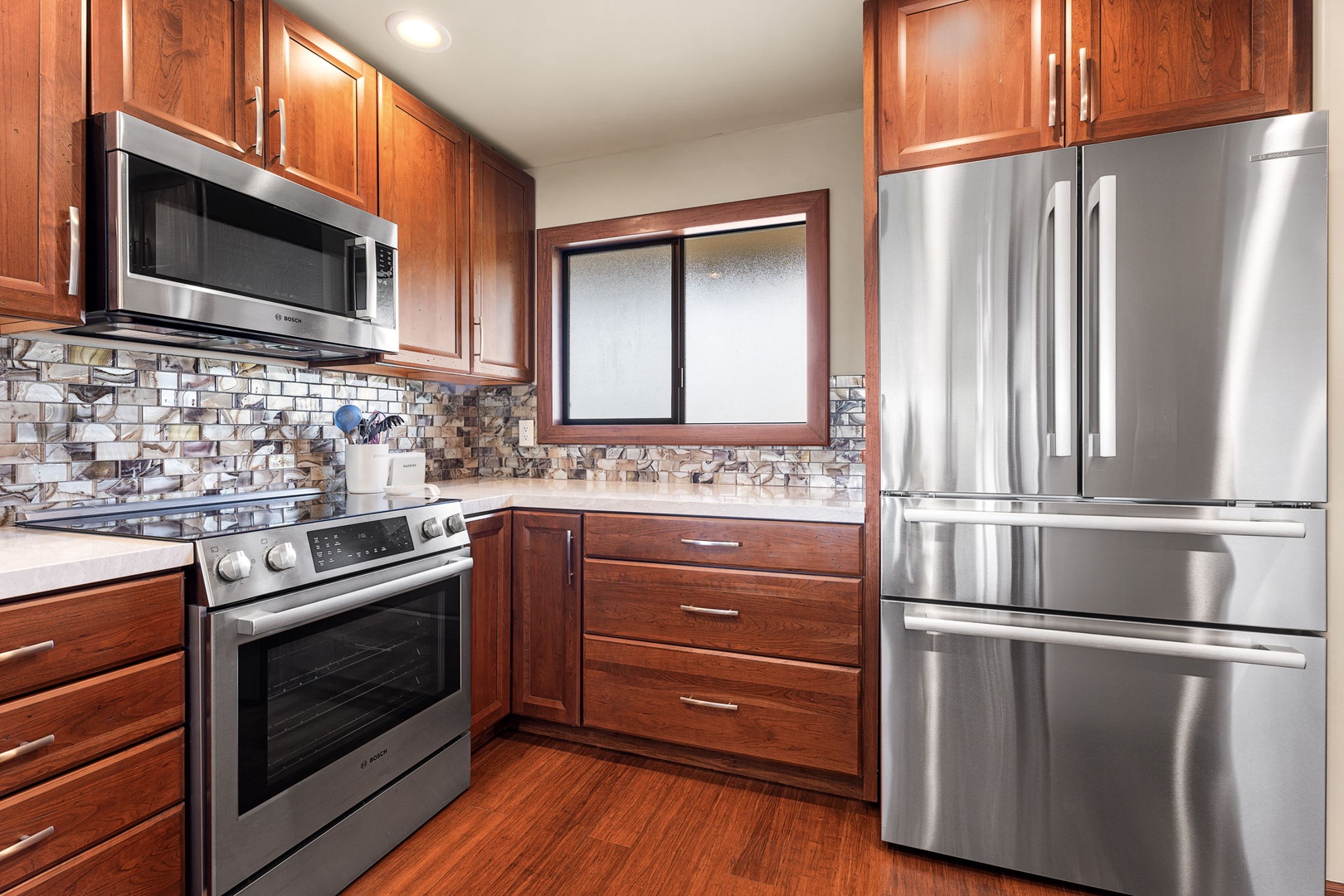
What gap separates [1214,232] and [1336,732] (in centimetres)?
113

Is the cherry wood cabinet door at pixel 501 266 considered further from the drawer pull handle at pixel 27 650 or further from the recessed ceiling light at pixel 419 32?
the drawer pull handle at pixel 27 650

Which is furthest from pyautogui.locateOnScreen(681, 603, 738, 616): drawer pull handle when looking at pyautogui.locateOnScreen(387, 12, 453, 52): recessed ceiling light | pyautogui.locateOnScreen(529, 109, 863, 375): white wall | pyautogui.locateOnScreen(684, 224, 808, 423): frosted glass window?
pyautogui.locateOnScreen(387, 12, 453, 52): recessed ceiling light

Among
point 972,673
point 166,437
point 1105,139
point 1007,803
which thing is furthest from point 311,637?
point 1105,139

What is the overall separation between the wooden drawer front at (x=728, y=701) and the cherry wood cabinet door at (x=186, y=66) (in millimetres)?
1775

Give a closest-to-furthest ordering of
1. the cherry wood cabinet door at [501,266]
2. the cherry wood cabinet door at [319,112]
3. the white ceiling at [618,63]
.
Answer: the cherry wood cabinet door at [319,112], the white ceiling at [618,63], the cherry wood cabinet door at [501,266]

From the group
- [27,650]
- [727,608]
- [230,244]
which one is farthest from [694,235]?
[27,650]

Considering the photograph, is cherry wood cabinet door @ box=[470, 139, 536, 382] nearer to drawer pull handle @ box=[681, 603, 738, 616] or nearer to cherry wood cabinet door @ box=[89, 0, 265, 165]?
cherry wood cabinet door @ box=[89, 0, 265, 165]

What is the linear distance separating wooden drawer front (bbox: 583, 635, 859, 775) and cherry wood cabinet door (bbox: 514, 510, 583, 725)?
84 millimetres

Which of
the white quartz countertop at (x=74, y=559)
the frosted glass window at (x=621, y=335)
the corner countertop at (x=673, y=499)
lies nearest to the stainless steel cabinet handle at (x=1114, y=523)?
the corner countertop at (x=673, y=499)

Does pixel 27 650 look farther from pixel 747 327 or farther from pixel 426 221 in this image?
pixel 747 327

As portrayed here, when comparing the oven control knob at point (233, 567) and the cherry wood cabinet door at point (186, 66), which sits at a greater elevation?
the cherry wood cabinet door at point (186, 66)

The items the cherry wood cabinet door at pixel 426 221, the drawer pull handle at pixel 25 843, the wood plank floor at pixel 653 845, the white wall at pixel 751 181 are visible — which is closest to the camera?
the drawer pull handle at pixel 25 843

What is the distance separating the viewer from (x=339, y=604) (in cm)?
150

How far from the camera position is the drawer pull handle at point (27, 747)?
101 cm
